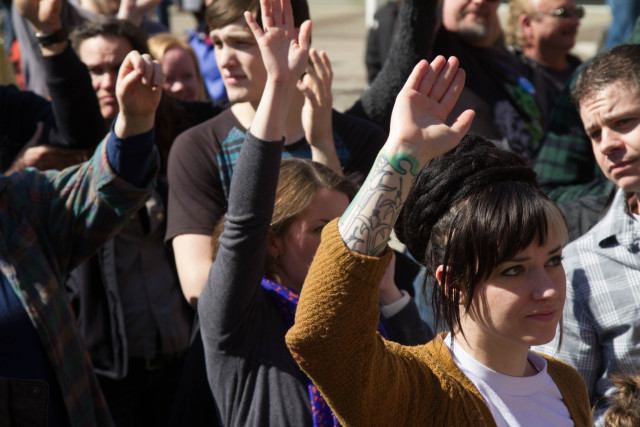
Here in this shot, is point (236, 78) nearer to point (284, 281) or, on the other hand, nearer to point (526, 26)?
point (284, 281)

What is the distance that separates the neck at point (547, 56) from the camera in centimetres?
461

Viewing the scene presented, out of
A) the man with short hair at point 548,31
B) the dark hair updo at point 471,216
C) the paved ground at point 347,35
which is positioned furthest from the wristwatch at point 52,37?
the paved ground at point 347,35

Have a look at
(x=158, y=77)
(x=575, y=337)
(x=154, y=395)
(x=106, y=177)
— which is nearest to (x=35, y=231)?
(x=106, y=177)

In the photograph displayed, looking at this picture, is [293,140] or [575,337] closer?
[575,337]

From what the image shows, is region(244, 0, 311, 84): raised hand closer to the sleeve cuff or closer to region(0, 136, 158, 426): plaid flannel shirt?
region(0, 136, 158, 426): plaid flannel shirt

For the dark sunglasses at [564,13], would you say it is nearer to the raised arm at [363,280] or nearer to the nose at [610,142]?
the nose at [610,142]

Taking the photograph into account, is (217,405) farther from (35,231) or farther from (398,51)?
(398,51)

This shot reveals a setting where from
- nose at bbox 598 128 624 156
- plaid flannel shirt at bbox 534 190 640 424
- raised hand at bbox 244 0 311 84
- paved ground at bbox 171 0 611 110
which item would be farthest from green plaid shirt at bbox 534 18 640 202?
paved ground at bbox 171 0 611 110

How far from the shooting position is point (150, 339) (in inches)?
114

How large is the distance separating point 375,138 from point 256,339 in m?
1.03

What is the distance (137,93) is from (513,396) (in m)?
1.24

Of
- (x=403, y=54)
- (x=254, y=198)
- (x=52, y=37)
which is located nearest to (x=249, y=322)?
(x=254, y=198)

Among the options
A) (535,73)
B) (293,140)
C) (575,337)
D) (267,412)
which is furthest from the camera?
(535,73)

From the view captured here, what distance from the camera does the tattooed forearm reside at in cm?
134
